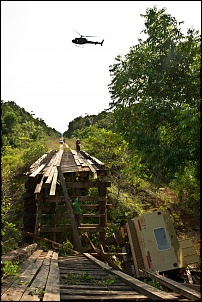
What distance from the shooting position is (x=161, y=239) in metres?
8.99

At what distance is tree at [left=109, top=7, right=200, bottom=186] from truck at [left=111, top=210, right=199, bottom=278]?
1670mm

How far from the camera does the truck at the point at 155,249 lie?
8.74m

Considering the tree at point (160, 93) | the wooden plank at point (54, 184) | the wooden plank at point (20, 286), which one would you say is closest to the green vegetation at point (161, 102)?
the tree at point (160, 93)

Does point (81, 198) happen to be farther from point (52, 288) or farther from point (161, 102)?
point (52, 288)

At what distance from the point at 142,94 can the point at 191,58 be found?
2160 mm

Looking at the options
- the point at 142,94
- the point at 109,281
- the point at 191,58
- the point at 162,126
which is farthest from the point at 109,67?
the point at 109,281

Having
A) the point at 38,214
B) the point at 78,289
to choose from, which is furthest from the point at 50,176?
the point at 78,289

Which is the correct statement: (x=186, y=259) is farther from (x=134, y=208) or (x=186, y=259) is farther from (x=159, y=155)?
(x=134, y=208)

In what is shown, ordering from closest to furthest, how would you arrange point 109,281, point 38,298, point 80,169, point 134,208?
1. point 38,298
2. point 109,281
3. point 80,169
4. point 134,208

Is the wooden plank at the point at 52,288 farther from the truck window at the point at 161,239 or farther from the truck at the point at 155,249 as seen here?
the truck window at the point at 161,239

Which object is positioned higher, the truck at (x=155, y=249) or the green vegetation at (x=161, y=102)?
the green vegetation at (x=161, y=102)

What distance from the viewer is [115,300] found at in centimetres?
363

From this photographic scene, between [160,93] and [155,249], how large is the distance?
209 inches

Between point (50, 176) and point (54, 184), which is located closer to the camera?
point (54, 184)
